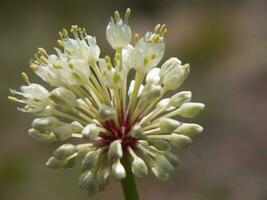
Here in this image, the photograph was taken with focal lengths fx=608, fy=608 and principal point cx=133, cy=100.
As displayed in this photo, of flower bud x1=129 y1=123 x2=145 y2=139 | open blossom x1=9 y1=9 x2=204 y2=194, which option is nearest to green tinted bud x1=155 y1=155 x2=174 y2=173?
open blossom x1=9 y1=9 x2=204 y2=194

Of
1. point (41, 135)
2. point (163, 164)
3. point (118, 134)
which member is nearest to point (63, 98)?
point (41, 135)

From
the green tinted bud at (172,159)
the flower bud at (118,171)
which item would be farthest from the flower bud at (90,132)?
the green tinted bud at (172,159)

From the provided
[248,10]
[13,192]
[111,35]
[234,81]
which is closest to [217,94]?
[234,81]

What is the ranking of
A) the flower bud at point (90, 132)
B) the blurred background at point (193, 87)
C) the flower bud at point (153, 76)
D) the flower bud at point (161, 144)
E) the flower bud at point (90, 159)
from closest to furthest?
the flower bud at point (90, 132), the flower bud at point (90, 159), the flower bud at point (161, 144), the flower bud at point (153, 76), the blurred background at point (193, 87)

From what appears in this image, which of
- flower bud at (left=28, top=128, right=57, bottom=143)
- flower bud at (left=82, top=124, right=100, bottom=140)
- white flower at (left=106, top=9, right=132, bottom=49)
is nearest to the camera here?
flower bud at (left=82, top=124, right=100, bottom=140)

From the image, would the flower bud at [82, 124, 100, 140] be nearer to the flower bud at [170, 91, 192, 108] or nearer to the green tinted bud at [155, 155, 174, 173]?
the green tinted bud at [155, 155, 174, 173]

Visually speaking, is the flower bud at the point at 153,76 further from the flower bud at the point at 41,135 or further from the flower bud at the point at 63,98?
the flower bud at the point at 41,135

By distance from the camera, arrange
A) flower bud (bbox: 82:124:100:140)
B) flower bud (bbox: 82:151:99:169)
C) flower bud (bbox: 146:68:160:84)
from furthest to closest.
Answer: flower bud (bbox: 146:68:160:84), flower bud (bbox: 82:151:99:169), flower bud (bbox: 82:124:100:140)
